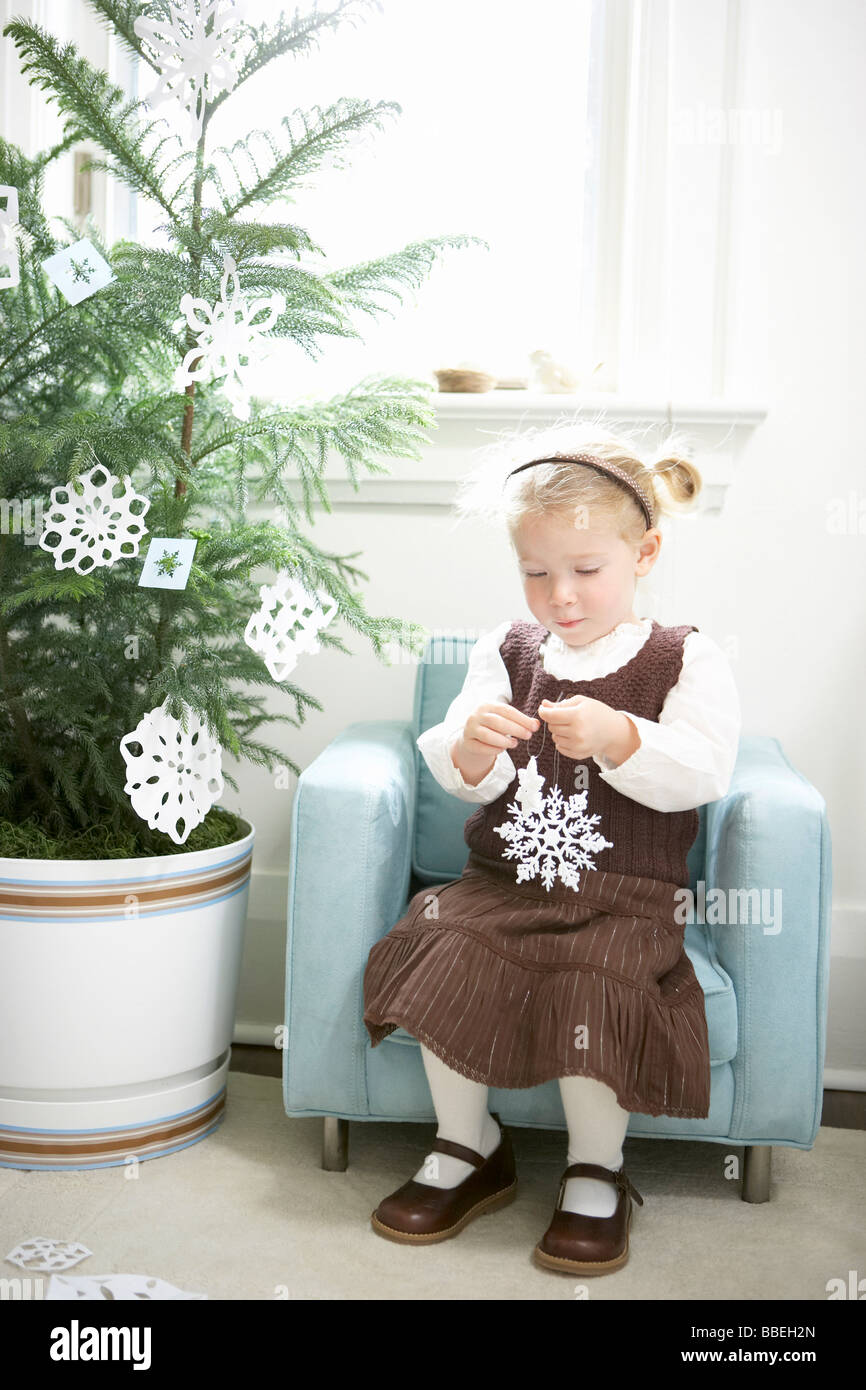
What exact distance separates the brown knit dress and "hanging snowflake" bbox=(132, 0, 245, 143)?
0.88 m

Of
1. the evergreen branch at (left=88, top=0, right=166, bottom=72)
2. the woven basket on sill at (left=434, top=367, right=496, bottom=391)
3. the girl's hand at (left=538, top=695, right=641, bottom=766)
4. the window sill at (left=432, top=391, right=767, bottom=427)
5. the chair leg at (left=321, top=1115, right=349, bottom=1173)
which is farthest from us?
the woven basket on sill at (left=434, top=367, right=496, bottom=391)

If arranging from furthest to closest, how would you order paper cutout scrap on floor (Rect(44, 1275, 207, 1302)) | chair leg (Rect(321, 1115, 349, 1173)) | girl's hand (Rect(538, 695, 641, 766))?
chair leg (Rect(321, 1115, 349, 1173)) → girl's hand (Rect(538, 695, 641, 766)) → paper cutout scrap on floor (Rect(44, 1275, 207, 1302))

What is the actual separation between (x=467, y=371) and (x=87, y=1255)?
1543 millimetres

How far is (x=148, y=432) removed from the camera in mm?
1570

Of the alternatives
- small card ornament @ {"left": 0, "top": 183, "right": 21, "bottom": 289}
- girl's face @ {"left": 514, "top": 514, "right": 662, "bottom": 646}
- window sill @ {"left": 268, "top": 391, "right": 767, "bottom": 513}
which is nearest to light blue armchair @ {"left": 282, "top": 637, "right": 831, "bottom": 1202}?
girl's face @ {"left": 514, "top": 514, "right": 662, "bottom": 646}

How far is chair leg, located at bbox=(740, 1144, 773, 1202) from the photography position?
1573 mm

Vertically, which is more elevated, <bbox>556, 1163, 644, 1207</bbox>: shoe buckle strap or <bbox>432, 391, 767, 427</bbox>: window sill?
<bbox>432, 391, 767, 427</bbox>: window sill

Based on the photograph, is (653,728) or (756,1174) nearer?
(653,728)

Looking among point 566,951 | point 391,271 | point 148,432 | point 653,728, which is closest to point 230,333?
point 148,432

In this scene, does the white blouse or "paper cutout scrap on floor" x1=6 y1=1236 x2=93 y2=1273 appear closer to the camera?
"paper cutout scrap on floor" x1=6 y1=1236 x2=93 y2=1273

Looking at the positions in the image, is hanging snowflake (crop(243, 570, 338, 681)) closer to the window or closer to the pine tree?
the pine tree

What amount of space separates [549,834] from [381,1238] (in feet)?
1.82

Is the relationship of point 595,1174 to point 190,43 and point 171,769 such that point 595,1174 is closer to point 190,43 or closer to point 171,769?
point 171,769
